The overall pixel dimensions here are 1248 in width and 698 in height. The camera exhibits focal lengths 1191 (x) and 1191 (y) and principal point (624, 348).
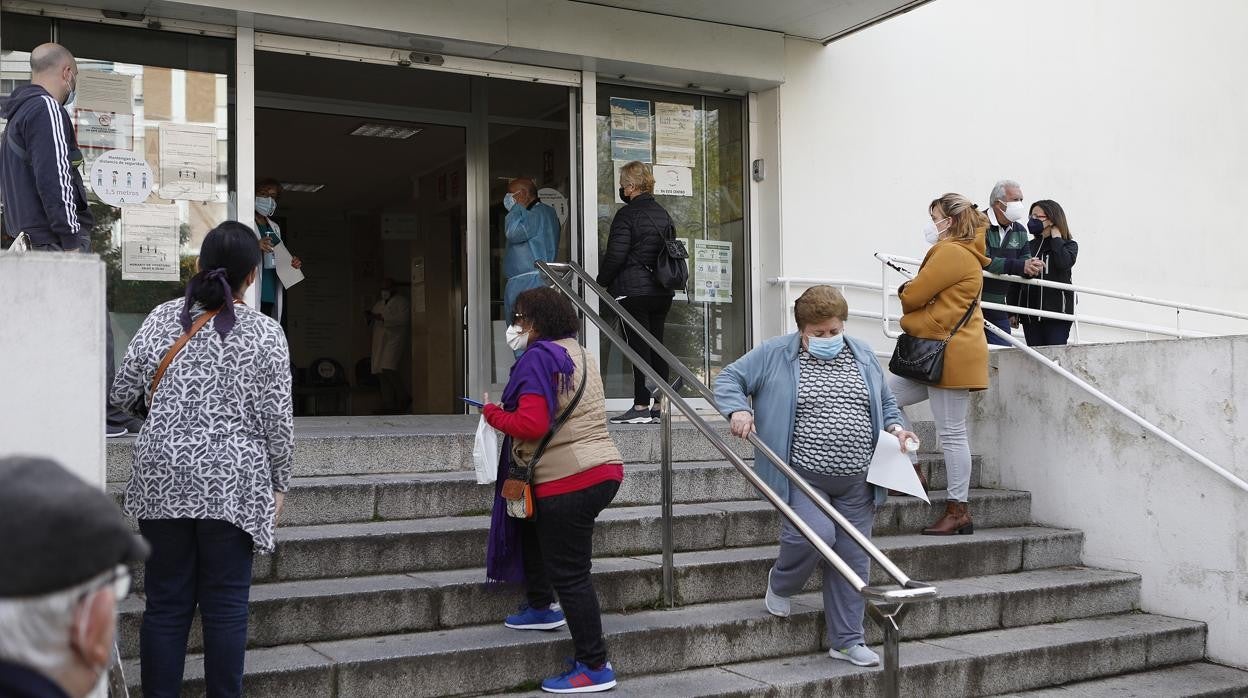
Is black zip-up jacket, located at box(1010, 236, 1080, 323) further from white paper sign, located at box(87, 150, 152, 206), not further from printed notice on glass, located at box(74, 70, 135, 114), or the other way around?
printed notice on glass, located at box(74, 70, 135, 114)

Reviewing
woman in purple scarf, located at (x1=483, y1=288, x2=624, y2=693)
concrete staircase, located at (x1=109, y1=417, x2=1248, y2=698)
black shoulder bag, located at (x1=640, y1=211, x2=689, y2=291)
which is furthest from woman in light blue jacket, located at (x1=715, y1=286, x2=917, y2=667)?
black shoulder bag, located at (x1=640, y1=211, x2=689, y2=291)

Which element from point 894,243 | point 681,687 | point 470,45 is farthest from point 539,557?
point 894,243

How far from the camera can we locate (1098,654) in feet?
18.2

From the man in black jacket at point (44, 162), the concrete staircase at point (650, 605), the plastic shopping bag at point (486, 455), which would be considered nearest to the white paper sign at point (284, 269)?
the concrete staircase at point (650, 605)

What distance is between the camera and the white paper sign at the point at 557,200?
351 inches

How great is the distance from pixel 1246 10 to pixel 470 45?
7569mm

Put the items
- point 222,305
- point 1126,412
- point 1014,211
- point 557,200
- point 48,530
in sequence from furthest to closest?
1. point 557,200
2. point 1014,211
3. point 1126,412
4. point 222,305
5. point 48,530

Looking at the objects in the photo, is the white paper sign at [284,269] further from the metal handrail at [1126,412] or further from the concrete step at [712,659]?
the metal handrail at [1126,412]

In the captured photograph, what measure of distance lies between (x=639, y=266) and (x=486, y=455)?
2.92 meters

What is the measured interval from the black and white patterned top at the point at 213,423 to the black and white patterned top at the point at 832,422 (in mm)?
2168

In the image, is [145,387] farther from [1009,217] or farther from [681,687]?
[1009,217]

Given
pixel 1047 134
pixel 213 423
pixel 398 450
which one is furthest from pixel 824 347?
pixel 1047 134

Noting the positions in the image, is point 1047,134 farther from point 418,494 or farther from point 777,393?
point 418,494

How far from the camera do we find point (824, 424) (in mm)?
4902
